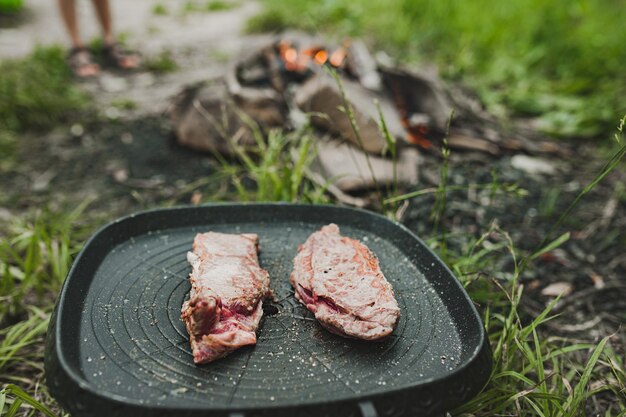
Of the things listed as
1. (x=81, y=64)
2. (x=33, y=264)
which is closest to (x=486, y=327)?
(x=33, y=264)

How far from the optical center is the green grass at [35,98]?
4520mm

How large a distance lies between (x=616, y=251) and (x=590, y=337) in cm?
99

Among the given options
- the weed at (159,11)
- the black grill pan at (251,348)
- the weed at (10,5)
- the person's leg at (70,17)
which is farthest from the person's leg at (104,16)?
the black grill pan at (251,348)

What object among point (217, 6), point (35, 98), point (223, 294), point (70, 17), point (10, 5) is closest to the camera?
point (223, 294)

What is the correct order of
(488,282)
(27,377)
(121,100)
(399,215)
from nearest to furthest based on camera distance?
1. (27,377)
2. (488,282)
3. (399,215)
4. (121,100)

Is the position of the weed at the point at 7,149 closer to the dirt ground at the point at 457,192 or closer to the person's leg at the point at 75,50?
the dirt ground at the point at 457,192

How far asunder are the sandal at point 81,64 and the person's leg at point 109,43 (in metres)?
0.32

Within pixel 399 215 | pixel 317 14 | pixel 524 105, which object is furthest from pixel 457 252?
pixel 317 14

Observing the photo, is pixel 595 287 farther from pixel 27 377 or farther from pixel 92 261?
pixel 27 377

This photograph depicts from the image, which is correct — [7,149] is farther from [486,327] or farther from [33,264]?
[486,327]

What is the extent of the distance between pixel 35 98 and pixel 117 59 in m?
1.70

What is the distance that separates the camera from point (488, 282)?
254 centimetres

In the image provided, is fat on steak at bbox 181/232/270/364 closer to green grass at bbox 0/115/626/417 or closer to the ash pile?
green grass at bbox 0/115/626/417

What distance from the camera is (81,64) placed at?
5.74 meters
